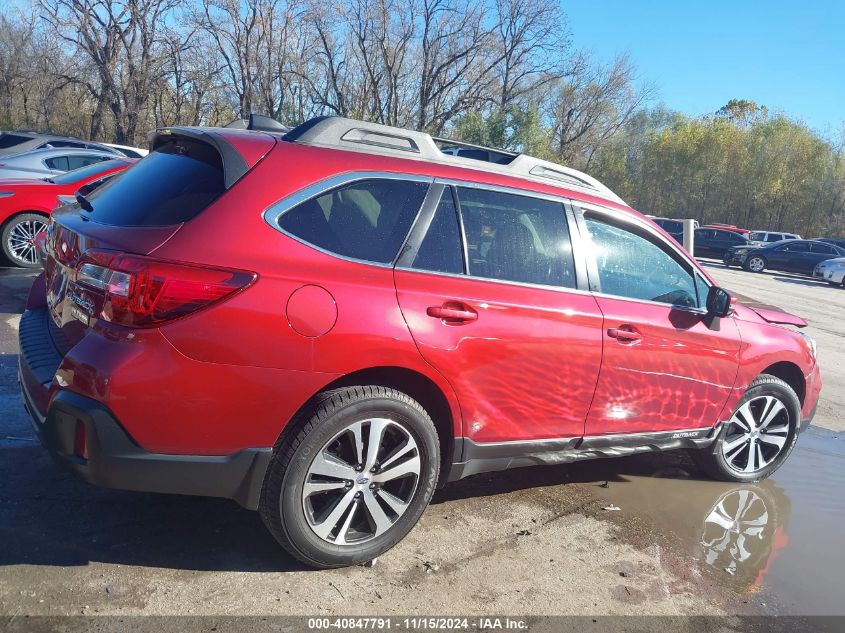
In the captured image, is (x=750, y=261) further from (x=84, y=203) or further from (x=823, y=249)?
(x=84, y=203)

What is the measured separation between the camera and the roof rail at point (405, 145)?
314 centimetres

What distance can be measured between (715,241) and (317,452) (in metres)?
32.7

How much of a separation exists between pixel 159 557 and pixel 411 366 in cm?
138

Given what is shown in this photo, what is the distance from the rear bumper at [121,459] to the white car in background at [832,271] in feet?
89.6

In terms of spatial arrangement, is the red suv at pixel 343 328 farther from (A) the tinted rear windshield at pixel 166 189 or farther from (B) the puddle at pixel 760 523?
(B) the puddle at pixel 760 523

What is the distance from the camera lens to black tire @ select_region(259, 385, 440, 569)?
110 inches

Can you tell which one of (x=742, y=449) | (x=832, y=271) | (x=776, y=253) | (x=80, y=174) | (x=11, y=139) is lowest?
(x=742, y=449)

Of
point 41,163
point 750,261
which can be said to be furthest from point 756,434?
point 750,261

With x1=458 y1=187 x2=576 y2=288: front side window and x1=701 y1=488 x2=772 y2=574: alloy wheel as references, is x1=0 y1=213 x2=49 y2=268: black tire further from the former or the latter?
x1=701 y1=488 x2=772 y2=574: alloy wheel

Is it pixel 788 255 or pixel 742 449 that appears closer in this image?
pixel 742 449

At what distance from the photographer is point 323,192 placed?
2.95m

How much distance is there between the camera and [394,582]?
3.02m

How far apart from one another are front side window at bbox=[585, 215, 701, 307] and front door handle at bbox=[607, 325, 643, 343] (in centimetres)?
20

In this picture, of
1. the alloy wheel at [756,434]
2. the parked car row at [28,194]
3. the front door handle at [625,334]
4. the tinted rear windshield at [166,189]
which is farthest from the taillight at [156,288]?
the parked car row at [28,194]
